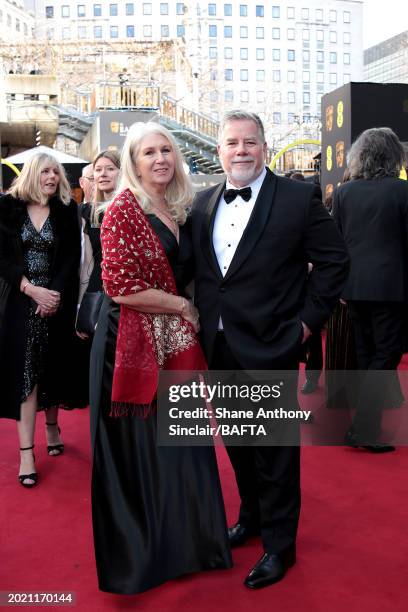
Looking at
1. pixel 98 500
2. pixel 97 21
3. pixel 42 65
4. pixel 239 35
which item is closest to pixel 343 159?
pixel 98 500

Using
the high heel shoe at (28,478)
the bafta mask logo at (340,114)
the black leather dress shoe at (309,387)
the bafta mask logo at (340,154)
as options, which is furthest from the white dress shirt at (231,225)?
the bafta mask logo at (340,114)

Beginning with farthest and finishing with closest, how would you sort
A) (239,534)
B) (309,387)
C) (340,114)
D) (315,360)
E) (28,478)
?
(340,114)
(315,360)
(309,387)
(28,478)
(239,534)

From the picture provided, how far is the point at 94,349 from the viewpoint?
286 centimetres

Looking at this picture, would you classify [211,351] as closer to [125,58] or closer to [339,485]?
[339,485]

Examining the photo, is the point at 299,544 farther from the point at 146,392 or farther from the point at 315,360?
the point at 315,360

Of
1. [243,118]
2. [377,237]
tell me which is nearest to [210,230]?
[243,118]

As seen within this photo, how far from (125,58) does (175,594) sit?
32.9 meters

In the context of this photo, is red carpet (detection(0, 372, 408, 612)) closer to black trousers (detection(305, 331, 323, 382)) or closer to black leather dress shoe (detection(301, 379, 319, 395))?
black leather dress shoe (detection(301, 379, 319, 395))

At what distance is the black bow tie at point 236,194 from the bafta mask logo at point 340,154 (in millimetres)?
5130

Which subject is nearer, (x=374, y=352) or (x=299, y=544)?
(x=299, y=544)

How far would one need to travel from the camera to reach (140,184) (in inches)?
109

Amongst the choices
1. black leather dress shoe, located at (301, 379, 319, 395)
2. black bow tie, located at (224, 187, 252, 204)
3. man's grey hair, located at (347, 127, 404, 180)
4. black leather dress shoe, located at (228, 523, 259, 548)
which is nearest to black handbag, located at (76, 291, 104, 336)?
black bow tie, located at (224, 187, 252, 204)

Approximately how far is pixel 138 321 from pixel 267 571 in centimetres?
108

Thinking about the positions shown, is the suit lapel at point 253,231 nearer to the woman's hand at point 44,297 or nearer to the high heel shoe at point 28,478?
the woman's hand at point 44,297
